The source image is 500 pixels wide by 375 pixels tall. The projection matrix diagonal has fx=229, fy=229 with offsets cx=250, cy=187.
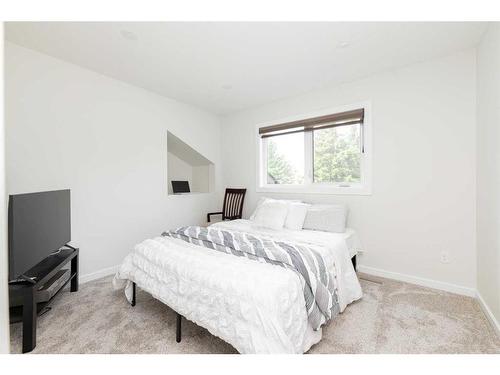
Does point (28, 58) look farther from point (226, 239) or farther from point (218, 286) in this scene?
point (218, 286)

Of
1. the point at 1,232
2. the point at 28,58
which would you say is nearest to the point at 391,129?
the point at 1,232

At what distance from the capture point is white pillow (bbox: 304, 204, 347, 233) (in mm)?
2680

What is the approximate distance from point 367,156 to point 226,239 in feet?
6.60

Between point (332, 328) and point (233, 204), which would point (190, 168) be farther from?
point (332, 328)

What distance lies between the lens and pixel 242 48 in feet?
7.29

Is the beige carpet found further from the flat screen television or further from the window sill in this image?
the window sill

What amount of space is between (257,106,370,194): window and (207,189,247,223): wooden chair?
38 cm

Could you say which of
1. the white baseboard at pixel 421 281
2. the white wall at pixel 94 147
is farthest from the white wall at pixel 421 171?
the white wall at pixel 94 147

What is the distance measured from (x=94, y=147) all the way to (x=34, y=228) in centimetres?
123

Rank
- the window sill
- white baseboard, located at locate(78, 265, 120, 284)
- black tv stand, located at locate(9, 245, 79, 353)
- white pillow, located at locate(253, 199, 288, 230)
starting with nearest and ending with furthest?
1. black tv stand, located at locate(9, 245, 79, 353)
2. white baseboard, located at locate(78, 265, 120, 284)
3. white pillow, located at locate(253, 199, 288, 230)
4. the window sill

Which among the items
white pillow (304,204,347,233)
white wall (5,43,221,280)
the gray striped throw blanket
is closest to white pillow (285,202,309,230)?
white pillow (304,204,347,233)

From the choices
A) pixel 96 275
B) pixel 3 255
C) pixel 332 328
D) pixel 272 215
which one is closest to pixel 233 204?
pixel 272 215

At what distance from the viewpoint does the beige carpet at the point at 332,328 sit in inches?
61.5

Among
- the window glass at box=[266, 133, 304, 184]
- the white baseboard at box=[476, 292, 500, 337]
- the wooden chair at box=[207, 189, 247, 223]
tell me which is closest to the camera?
the white baseboard at box=[476, 292, 500, 337]
